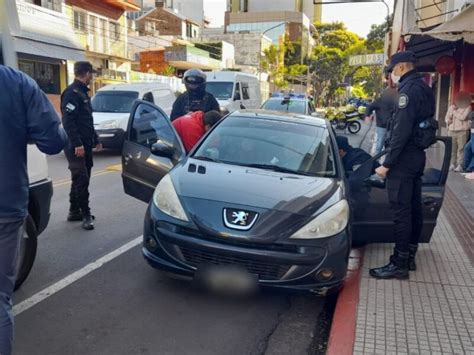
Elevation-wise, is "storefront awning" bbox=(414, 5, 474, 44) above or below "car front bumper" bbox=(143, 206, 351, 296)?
above

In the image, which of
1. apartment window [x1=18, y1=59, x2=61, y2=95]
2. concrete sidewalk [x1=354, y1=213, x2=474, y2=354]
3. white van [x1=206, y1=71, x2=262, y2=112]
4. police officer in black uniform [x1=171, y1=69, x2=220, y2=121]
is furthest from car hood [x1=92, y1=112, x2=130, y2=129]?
apartment window [x1=18, y1=59, x2=61, y2=95]

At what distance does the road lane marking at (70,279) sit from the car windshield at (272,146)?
52.1 inches

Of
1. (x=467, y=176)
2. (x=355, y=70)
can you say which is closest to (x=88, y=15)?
(x=467, y=176)

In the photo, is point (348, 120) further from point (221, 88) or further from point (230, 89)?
point (221, 88)

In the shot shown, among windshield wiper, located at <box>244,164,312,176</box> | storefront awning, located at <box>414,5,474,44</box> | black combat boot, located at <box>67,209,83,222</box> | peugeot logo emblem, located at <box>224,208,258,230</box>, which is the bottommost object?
black combat boot, located at <box>67,209,83,222</box>

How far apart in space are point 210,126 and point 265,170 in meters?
1.51

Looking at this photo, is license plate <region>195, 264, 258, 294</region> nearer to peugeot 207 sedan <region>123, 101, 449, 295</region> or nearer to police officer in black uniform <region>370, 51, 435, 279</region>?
peugeot 207 sedan <region>123, 101, 449, 295</region>

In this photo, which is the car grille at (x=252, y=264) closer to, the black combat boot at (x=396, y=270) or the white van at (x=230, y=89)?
the black combat boot at (x=396, y=270)

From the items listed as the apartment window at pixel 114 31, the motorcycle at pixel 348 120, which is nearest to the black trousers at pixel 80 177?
the motorcycle at pixel 348 120

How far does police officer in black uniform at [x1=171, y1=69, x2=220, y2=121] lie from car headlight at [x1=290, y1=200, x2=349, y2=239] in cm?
317

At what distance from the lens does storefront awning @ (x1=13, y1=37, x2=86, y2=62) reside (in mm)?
19905

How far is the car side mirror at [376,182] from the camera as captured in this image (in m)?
4.79

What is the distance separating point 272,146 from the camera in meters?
5.00

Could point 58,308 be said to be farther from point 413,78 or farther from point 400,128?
point 413,78
